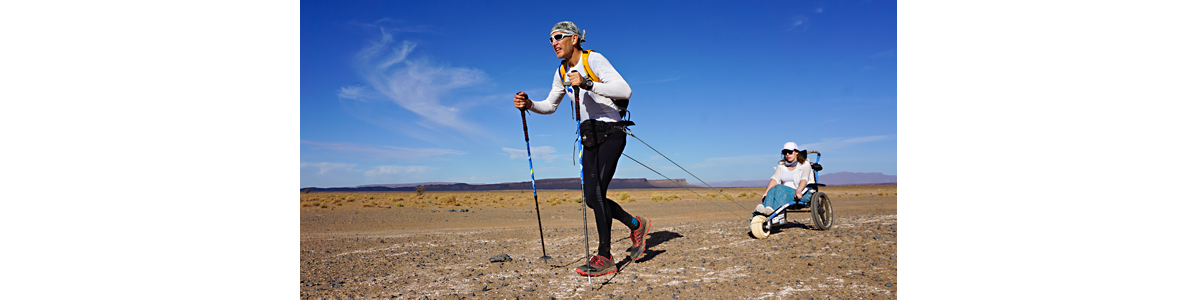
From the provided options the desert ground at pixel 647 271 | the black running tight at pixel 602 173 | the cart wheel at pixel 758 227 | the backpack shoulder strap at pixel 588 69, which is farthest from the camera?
the cart wheel at pixel 758 227

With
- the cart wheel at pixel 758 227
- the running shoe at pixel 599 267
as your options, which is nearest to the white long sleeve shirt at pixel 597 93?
the running shoe at pixel 599 267

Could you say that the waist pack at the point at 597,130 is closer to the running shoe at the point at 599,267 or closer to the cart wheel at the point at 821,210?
the running shoe at the point at 599,267

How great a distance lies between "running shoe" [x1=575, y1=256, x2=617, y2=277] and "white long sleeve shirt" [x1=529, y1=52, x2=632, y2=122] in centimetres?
119

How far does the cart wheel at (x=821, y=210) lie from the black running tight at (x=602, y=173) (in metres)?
3.81

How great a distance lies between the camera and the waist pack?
412cm

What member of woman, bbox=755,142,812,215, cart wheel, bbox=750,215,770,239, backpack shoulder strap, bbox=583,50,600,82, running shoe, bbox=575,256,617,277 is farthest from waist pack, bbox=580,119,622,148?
woman, bbox=755,142,812,215

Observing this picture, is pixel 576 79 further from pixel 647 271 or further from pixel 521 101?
pixel 647 271

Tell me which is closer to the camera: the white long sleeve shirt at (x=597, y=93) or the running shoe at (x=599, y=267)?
the white long sleeve shirt at (x=597, y=93)

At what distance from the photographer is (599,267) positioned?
415cm

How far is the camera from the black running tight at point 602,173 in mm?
4109

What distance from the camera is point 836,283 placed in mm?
3760

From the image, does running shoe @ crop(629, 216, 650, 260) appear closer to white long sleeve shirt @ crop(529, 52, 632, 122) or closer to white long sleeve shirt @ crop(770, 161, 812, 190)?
white long sleeve shirt @ crop(529, 52, 632, 122)

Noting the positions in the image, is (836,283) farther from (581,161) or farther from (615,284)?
(581,161)
